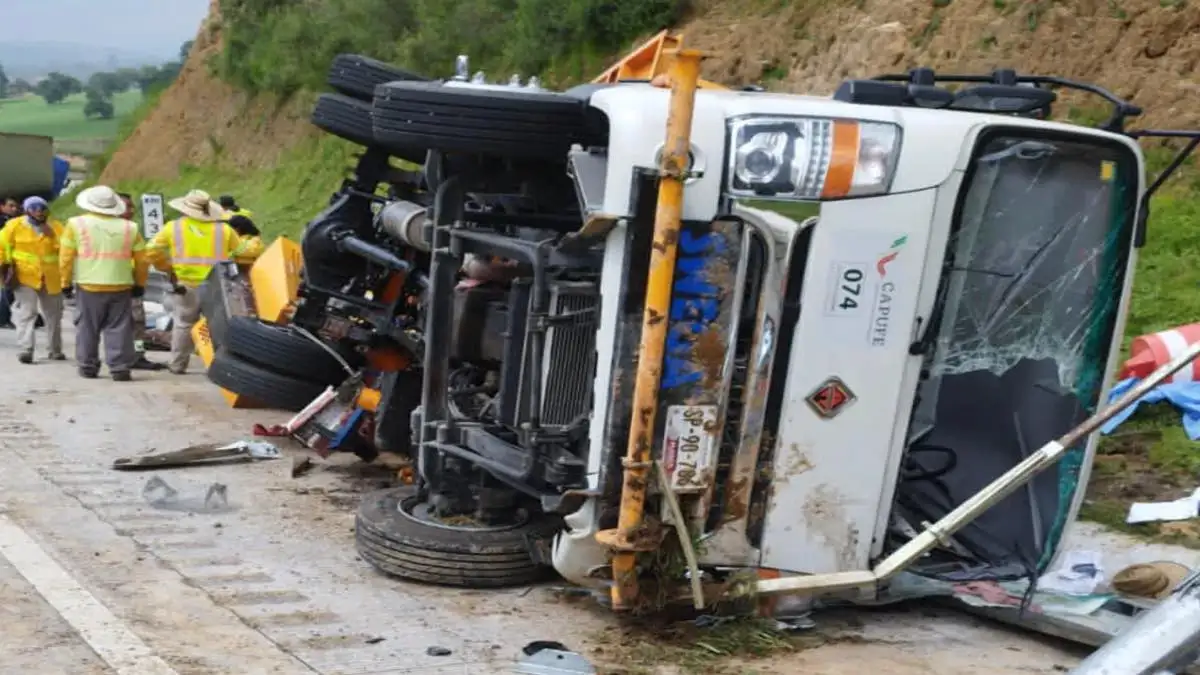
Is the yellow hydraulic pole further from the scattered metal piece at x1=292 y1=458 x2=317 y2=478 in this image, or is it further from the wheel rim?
the scattered metal piece at x1=292 y1=458 x2=317 y2=478

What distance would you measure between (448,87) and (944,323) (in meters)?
1.98

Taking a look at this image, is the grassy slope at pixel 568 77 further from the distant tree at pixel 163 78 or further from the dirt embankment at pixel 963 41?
the distant tree at pixel 163 78

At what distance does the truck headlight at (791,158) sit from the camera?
4.77m

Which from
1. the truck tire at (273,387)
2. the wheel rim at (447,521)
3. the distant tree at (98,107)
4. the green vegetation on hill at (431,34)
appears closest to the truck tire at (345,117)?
the truck tire at (273,387)

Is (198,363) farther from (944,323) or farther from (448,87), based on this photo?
(944,323)

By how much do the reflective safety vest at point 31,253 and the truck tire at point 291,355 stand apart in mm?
4984

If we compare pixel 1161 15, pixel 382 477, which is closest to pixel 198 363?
pixel 382 477

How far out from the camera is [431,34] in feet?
68.5

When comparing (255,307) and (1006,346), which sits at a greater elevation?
(1006,346)

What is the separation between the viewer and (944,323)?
210 inches

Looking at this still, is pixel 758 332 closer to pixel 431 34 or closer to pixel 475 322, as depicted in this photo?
pixel 475 322

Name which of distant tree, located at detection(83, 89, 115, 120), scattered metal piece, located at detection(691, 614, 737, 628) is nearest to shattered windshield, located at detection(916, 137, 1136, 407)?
scattered metal piece, located at detection(691, 614, 737, 628)

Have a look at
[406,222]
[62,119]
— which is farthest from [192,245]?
[62,119]

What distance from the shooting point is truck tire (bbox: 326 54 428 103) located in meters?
7.54
